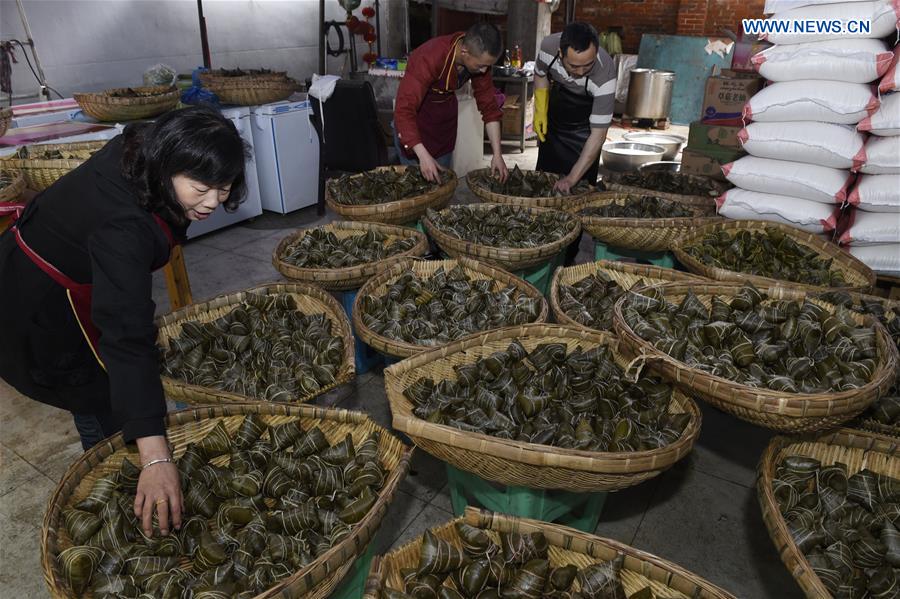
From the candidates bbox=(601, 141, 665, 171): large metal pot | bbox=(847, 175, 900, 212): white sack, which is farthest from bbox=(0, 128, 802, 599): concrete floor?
bbox=(601, 141, 665, 171): large metal pot

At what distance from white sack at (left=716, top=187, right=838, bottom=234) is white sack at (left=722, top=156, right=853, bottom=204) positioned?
0.03 meters

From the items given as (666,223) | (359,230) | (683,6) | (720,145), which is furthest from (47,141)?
(683,6)

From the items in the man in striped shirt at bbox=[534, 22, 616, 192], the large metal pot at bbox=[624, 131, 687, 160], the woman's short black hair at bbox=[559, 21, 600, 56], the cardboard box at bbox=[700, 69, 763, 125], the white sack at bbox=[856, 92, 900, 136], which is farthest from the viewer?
the large metal pot at bbox=[624, 131, 687, 160]

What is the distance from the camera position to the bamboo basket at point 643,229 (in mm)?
3227

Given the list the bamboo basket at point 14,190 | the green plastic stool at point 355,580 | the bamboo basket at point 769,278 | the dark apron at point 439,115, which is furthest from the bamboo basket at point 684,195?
the bamboo basket at point 14,190

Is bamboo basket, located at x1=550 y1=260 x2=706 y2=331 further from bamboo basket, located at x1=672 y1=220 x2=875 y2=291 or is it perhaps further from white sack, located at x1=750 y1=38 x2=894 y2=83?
white sack, located at x1=750 y1=38 x2=894 y2=83

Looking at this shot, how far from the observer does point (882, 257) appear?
289 cm

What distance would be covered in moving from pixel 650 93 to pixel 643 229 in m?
7.06

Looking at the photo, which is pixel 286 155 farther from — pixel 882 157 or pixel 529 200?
pixel 882 157

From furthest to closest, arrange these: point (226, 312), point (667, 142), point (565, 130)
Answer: point (667, 142)
point (565, 130)
point (226, 312)

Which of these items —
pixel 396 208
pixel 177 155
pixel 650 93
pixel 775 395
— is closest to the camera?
pixel 177 155

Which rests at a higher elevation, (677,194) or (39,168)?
(39,168)

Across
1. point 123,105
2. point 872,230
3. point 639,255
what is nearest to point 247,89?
point 123,105

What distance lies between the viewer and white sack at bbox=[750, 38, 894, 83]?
2727 mm
